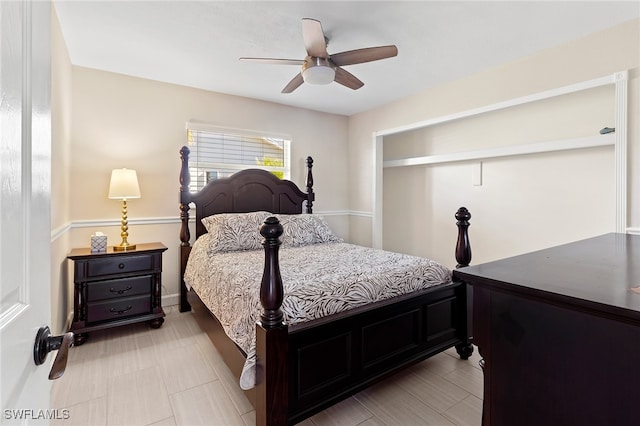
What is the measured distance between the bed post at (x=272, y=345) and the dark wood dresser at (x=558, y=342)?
830 mm

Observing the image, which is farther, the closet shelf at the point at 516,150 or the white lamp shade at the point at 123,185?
the white lamp shade at the point at 123,185

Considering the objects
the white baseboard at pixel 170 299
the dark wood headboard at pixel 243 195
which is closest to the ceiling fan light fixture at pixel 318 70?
the dark wood headboard at pixel 243 195

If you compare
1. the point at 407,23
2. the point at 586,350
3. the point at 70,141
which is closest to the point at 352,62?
the point at 407,23

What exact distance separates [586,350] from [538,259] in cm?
50

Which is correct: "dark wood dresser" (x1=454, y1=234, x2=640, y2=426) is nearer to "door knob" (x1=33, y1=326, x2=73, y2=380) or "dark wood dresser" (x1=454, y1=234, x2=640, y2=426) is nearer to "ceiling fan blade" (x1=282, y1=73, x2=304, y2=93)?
"door knob" (x1=33, y1=326, x2=73, y2=380)

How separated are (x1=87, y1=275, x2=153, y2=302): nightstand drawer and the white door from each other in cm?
233

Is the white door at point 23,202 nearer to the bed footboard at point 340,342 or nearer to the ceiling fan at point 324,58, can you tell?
the bed footboard at point 340,342

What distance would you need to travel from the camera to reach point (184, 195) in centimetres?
333

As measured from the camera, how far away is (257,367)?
151cm

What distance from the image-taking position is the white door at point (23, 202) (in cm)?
46

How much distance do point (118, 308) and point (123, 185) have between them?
1107 millimetres

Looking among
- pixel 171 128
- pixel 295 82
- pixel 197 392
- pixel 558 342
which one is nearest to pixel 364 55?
pixel 295 82

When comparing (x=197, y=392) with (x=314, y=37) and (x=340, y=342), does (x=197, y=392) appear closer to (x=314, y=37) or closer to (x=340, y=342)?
(x=340, y=342)

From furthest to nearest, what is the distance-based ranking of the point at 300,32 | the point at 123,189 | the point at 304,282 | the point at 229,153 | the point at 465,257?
the point at 229,153 < the point at 123,189 < the point at 300,32 < the point at 465,257 < the point at 304,282
